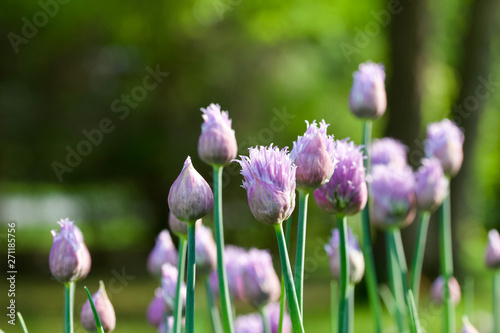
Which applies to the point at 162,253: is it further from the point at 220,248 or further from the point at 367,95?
the point at 367,95

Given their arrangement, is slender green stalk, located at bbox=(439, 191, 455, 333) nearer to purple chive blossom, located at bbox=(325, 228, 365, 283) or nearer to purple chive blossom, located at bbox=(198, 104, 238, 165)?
purple chive blossom, located at bbox=(325, 228, 365, 283)

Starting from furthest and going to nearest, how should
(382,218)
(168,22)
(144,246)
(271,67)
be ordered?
(144,246), (271,67), (168,22), (382,218)

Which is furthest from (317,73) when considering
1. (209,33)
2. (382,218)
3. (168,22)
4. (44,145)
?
(382,218)

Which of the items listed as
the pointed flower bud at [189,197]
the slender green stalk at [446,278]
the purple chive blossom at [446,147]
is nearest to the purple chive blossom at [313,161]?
the pointed flower bud at [189,197]

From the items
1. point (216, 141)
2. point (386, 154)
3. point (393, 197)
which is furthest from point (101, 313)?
point (386, 154)

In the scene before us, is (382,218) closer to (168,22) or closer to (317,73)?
(168,22)

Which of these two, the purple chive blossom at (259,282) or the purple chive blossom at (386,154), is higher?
the purple chive blossom at (386,154)

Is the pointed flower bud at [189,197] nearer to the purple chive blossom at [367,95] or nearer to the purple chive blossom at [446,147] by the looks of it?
the purple chive blossom at [367,95]
